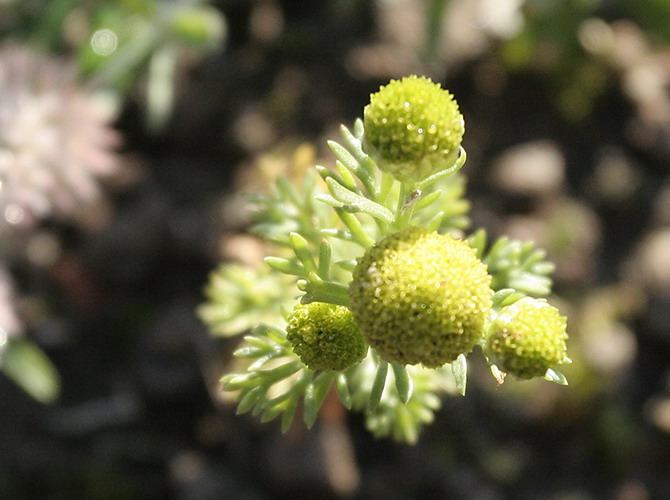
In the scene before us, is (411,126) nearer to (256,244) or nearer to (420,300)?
(420,300)

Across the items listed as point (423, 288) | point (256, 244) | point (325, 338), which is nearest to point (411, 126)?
point (423, 288)

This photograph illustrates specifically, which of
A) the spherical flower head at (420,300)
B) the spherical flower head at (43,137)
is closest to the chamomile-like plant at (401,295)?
the spherical flower head at (420,300)

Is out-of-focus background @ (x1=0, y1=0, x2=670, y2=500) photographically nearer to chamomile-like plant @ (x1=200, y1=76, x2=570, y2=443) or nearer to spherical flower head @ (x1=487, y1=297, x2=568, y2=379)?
chamomile-like plant @ (x1=200, y1=76, x2=570, y2=443)

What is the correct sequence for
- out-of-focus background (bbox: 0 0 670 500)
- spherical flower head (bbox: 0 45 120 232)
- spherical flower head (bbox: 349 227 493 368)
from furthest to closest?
out-of-focus background (bbox: 0 0 670 500) → spherical flower head (bbox: 0 45 120 232) → spherical flower head (bbox: 349 227 493 368)

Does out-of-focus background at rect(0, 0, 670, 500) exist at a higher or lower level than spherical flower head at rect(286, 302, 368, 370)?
higher

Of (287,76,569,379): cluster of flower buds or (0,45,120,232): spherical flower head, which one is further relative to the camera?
(0,45,120,232): spherical flower head

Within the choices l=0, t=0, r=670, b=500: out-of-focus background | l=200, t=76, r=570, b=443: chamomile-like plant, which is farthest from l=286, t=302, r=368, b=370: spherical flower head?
l=0, t=0, r=670, b=500: out-of-focus background
